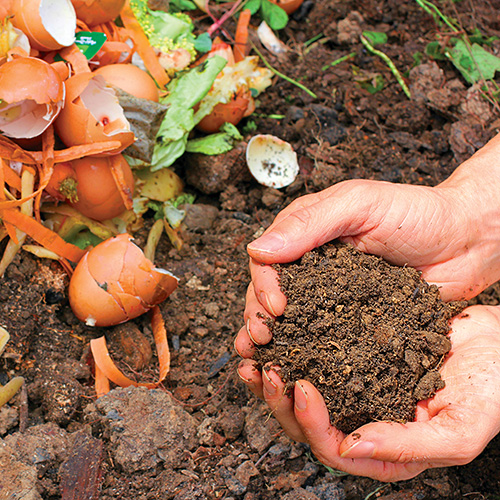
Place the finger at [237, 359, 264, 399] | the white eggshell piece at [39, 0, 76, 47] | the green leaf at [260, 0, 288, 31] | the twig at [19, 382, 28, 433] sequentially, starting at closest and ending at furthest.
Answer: the finger at [237, 359, 264, 399], the twig at [19, 382, 28, 433], the white eggshell piece at [39, 0, 76, 47], the green leaf at [260, 0, 288, 31]

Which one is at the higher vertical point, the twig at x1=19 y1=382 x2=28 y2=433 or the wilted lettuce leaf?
the wilted lettuce leaf

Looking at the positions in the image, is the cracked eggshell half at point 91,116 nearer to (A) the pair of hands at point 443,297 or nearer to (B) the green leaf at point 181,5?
(A) the pair of hands at point 443,297

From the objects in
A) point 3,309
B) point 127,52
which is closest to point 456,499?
point 3,309

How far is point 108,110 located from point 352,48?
1601mm

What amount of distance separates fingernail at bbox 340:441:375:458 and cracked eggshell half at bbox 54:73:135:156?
4.48 feet

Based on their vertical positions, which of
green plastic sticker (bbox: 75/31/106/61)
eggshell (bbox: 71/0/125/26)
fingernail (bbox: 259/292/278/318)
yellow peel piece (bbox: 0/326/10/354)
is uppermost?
eggshell (bbox: 71/0/125/26)

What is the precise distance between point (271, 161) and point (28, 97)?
1165 mm

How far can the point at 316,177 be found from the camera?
2.45 meters

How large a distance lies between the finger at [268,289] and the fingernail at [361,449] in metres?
0.41

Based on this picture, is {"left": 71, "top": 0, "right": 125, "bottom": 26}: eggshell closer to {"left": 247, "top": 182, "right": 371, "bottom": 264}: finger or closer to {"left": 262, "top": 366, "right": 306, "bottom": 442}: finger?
{"left": 247, "top": 182, "right": 371, "bottom": 264}: finger

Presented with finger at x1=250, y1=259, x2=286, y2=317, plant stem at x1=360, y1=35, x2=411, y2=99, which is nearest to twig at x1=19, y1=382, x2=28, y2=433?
finger at x1=250, y1=259, x2=286, y2=317

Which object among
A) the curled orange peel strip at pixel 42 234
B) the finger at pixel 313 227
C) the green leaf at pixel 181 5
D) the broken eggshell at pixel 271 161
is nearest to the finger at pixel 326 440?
the finger at pixel 313 227

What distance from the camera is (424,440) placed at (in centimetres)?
145

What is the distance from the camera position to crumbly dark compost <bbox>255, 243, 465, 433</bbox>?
4.92 feet
